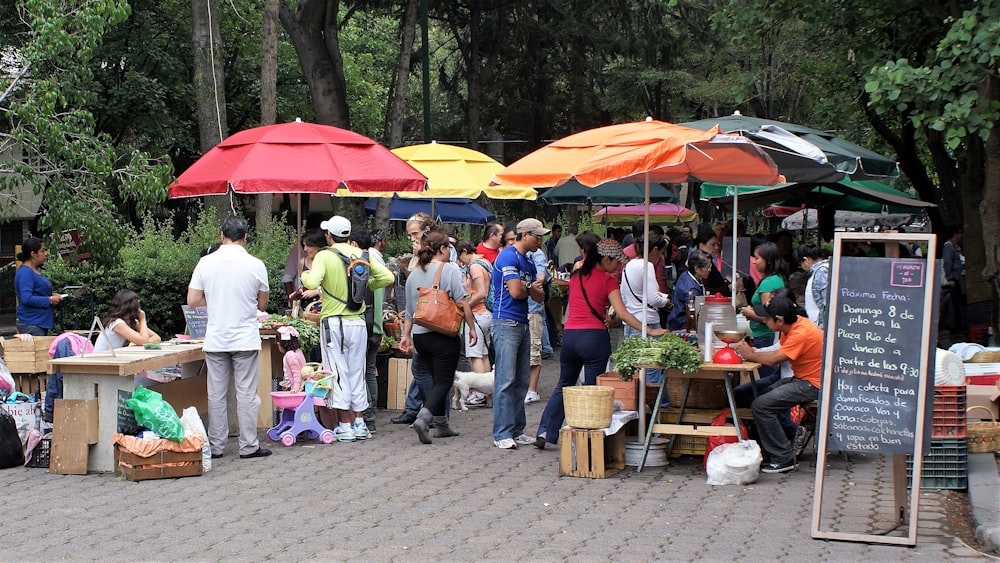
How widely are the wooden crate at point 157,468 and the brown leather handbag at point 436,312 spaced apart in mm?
2215

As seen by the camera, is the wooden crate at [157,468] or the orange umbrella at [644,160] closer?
the orange umbrella at [644,160]

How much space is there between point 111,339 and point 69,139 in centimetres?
398

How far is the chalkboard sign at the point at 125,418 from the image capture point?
8.24m

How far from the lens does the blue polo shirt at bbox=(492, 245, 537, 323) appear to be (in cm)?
888

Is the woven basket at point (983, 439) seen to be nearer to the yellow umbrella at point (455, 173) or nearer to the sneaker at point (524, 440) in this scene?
the sneaker at point (524, 440)

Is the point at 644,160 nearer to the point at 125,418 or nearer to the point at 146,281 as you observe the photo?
the point at 125,418

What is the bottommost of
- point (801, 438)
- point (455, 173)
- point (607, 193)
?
point (801, 438)

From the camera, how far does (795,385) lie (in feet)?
25.8

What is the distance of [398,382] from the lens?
1127 centimetres

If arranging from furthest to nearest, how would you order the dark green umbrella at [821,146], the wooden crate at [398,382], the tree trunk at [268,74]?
the tree trunk at [268,74] < the wooden crate at [398,382] < the dark green umbrella at [821,146]

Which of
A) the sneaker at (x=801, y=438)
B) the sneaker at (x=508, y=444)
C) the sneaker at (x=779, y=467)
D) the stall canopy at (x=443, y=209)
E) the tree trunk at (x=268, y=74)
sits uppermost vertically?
the tree trunk at (x=268, y=74)

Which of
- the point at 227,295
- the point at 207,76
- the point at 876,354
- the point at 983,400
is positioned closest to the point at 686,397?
the point at 876,354

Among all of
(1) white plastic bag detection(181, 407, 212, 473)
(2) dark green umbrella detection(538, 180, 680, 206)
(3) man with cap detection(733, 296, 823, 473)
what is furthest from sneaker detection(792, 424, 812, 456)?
(2) dark green umbrella detection(538, 180, 680, 206)

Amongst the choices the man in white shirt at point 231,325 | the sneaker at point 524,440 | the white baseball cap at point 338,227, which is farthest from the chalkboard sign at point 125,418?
the sneaker at point 524,440
